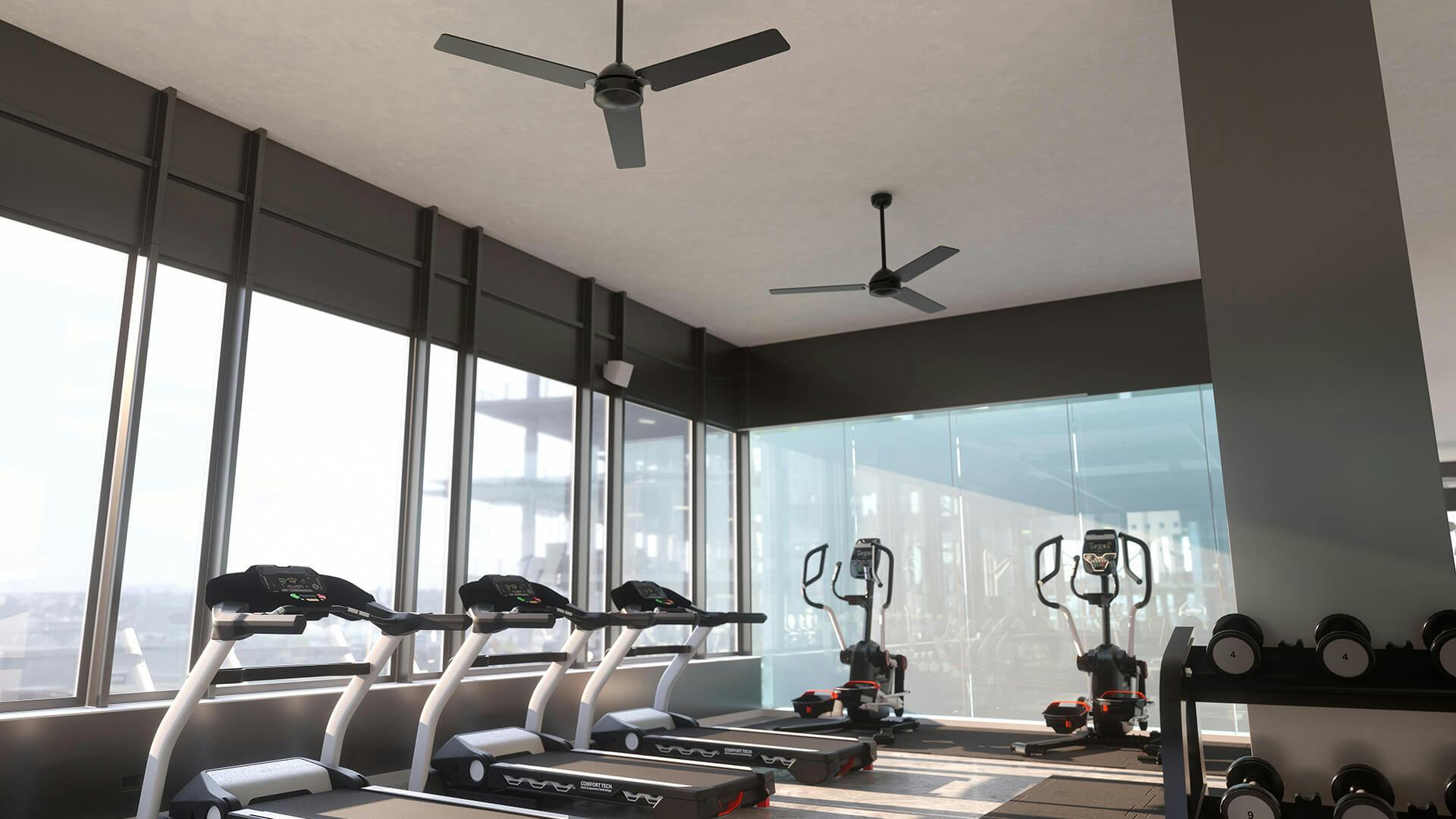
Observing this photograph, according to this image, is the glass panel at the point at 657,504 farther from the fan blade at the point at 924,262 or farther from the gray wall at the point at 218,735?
the fan blade at the point at 924,262

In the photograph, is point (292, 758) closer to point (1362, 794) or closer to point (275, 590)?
point (275, 590)

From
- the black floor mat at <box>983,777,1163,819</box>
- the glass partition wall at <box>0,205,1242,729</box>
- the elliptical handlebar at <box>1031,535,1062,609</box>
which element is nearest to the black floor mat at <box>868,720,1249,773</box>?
the glass partition wall at <box>0,205,1242,729</box>

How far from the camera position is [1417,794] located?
288 centimetres

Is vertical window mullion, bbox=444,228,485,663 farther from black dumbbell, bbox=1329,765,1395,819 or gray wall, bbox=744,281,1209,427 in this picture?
black dumbbell, bbox=1329,765,1395,819

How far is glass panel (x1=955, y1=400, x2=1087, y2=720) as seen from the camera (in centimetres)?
802

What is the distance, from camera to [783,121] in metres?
5.21

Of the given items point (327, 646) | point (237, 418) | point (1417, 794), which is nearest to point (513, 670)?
point (327, 646)

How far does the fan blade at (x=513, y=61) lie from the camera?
3480mm

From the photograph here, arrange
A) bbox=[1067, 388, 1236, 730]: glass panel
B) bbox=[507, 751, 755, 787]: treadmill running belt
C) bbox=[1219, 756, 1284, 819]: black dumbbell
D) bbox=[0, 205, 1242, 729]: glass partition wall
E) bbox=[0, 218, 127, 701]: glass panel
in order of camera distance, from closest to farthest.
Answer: bbox=[1219, 756, 1284, 819]: black dumbbell
bbox=[0, 218, 127, 701]: glass panel
bbox=[0, 205, 1242, 729]: glass partition wall
bbox=[507, 751, 755, 787]: treadmill running belt
bbox=[1067, 388, 1236, 730]: glass panel

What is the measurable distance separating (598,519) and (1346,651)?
219 inches

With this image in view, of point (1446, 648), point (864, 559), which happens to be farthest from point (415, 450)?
point (1446, 648)

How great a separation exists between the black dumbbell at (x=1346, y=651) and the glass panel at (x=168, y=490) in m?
→ 4.86

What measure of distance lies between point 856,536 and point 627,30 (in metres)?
5.77

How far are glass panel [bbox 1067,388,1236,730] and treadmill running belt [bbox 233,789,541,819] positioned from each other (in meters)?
5.60
